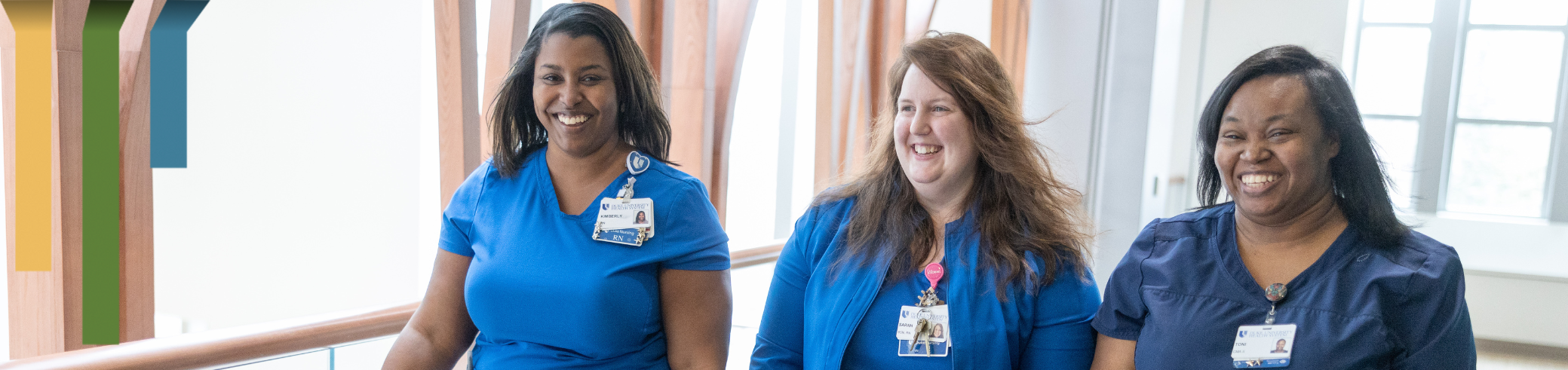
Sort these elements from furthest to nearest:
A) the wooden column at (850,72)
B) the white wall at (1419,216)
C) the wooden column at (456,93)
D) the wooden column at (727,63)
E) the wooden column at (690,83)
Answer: the white wall at (1419,216) → the wooden column at (850,72) → the wooden column at (727,63) → the wooden column at (690,83) → the wooden column at (456,93)

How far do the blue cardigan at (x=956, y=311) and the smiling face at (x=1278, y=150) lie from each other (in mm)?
322

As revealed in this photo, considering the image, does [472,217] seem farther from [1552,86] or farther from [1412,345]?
[1552,86]

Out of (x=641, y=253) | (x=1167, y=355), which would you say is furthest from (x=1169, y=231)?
(x=641, y=253)

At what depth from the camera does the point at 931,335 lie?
159 centimetres

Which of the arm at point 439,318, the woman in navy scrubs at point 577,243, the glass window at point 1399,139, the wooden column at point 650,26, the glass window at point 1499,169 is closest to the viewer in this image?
the woman in navy scrubs at point 577,243

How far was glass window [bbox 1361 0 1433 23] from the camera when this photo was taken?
6055 mm

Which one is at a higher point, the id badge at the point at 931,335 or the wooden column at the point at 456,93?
the wooden column at the point at 456,93

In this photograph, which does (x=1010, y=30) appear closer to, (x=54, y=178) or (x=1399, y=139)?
(x=1399, y=139)

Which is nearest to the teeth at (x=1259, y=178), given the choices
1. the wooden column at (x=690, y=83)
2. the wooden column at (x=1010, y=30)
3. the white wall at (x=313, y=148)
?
the wooden column at (x=690, y=83)

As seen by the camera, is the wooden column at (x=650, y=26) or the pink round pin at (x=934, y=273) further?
the wooden column at (x=650, y=26)

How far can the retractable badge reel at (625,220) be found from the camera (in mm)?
1637

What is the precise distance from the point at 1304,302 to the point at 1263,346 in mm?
98

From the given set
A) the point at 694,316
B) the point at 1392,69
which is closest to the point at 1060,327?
the point at 694,316

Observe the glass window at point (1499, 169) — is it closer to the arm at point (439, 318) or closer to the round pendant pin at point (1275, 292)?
the round pendant pin at point (1275, 292)
